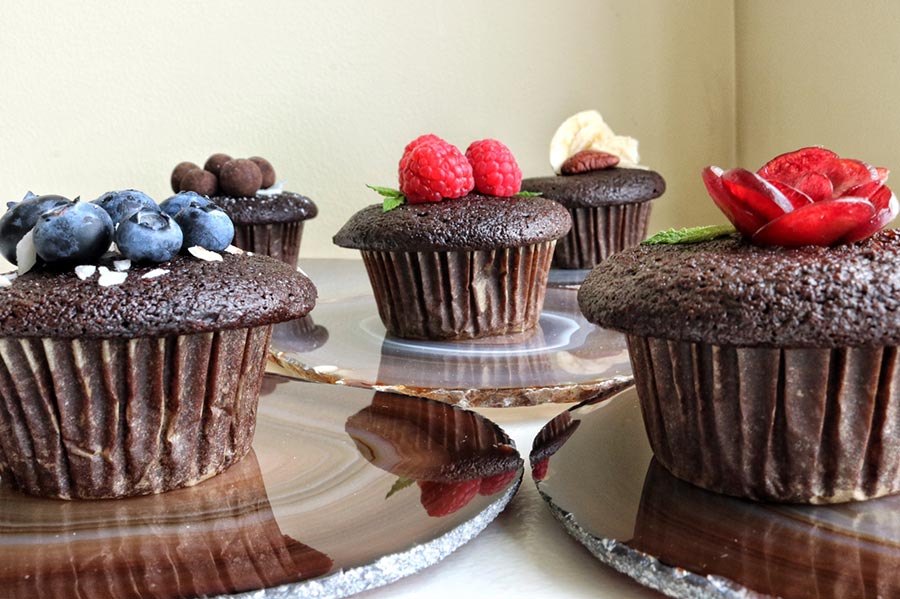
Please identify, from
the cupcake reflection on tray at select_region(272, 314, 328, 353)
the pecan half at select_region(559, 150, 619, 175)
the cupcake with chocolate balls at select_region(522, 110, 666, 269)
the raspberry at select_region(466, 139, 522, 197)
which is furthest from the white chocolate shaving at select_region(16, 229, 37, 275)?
the pecan half at select_region(559, 150, 619, 175)

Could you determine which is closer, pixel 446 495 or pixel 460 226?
→ pixel 446 495

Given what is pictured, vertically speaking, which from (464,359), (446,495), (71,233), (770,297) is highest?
(71,233)

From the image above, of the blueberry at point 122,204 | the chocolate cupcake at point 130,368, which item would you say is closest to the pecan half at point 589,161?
the chocolate cupcake at point 130,368

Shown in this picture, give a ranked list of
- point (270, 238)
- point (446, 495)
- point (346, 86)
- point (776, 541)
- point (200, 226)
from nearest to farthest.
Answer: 1. point (776, 541)
2. point (446, 495)
3. point (200, 226)
4. point (270, 238)
5. point (346, 86)

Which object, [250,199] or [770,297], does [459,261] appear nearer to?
[250,199]

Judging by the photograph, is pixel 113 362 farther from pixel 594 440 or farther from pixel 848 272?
pixel 848 272

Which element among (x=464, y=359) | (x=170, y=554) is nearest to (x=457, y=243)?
(x=464, y=359)
